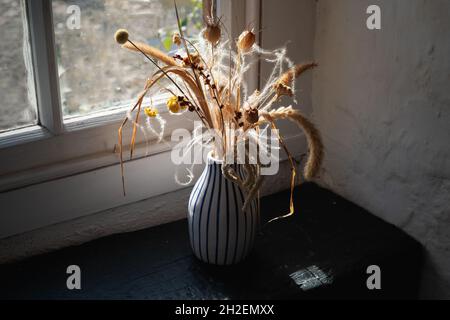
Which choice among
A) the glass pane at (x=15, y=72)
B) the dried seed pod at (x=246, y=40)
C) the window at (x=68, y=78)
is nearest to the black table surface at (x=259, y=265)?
the window at (x=68, y=78)

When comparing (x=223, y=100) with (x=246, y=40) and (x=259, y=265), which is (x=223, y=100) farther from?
(x=259, y=265)

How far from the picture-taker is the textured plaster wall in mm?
1390

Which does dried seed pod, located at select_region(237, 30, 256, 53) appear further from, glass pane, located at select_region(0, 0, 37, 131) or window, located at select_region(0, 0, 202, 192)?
glass pane, located at select_region(0, 0, 37, 131)

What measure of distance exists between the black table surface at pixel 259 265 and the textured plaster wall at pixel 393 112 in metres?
0.06

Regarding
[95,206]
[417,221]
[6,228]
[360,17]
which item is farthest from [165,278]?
[360,17]

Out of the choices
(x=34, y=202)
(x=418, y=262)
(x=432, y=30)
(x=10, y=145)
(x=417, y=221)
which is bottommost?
(x=418, y=262)

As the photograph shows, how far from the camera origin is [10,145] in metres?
1.32

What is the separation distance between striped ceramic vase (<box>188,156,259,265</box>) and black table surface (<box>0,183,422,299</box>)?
6cm

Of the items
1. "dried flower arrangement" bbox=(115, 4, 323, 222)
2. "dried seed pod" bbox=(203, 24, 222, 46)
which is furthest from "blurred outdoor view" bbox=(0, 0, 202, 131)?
"dried seed pod" bbox=(203, 24, 222, 46)

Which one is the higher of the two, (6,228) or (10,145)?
(10,145)

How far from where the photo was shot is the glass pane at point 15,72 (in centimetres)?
128
